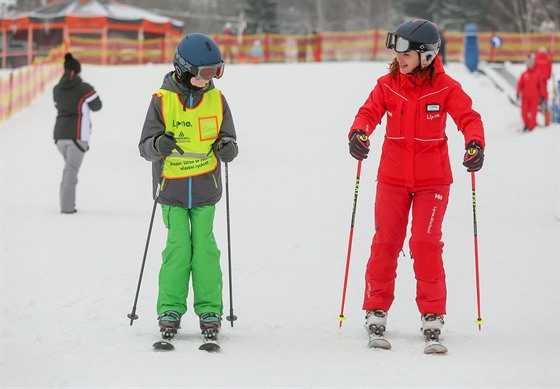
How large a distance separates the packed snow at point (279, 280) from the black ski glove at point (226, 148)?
42.2 inches

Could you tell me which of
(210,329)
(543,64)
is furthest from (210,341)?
(543,64)

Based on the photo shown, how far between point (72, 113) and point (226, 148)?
17.2ft

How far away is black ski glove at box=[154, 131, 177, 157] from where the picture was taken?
552 cm

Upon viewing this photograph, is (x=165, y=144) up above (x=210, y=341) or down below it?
above

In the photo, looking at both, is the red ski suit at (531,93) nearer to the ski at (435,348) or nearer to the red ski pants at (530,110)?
the red ski pants at (530,110)

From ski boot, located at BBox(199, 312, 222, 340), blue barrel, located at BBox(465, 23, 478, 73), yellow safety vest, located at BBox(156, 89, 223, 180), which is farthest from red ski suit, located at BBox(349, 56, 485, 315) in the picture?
blue barrel, located at BBox(465, 23, 478, 73)

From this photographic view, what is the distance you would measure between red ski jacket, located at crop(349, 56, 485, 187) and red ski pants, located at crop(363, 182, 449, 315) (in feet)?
0.33

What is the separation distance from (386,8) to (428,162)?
67739 mm

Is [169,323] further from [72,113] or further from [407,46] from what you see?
[72,113]

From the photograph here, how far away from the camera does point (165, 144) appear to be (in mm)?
5520

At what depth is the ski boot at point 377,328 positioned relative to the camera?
5.71m

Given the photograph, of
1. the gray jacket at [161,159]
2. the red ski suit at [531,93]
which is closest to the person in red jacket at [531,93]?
the red ski suit at [531,93]

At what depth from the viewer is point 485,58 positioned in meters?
38.2

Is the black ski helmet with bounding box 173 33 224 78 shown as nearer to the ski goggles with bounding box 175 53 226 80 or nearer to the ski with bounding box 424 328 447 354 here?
the ski goggles with bounding box 175 53 226 80
